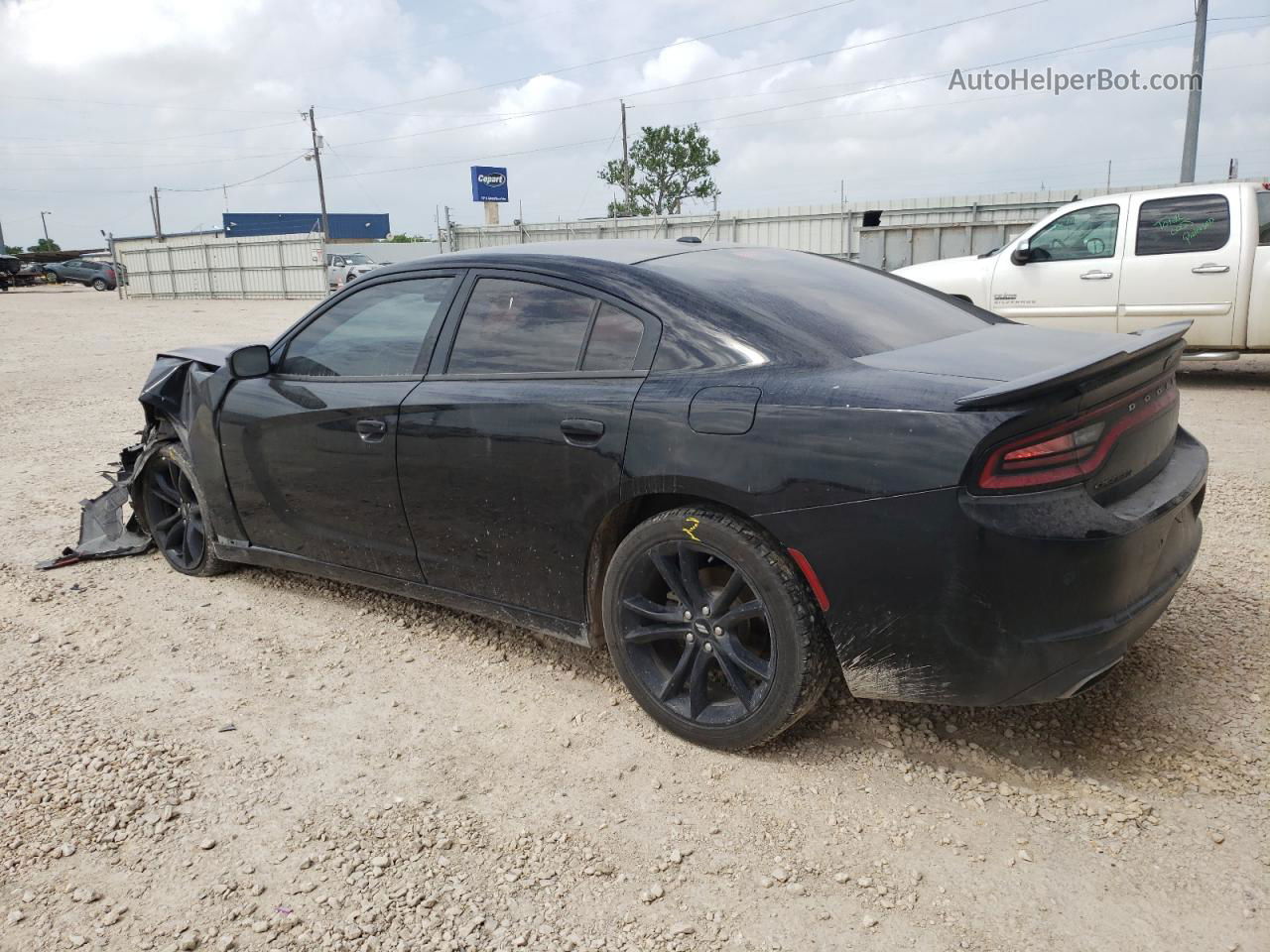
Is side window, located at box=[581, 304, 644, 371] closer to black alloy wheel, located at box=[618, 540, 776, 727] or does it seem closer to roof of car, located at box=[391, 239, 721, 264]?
roof of car, located at box=[391, 239, 721, 264]

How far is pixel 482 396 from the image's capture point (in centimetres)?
317

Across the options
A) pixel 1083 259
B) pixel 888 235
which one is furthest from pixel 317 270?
pixel 1083 259

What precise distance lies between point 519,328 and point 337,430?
2.87 ft

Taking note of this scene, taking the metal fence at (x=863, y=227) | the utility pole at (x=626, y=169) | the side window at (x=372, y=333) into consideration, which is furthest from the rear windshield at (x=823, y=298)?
the utility pole at (x=626, y=169)

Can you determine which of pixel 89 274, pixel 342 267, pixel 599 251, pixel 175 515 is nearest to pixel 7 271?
pixel 89 274

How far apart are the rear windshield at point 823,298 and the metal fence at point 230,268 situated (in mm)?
34063

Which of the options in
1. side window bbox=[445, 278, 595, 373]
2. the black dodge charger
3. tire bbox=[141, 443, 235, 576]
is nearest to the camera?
the black dodge charger

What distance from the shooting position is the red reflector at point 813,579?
2.50 meters

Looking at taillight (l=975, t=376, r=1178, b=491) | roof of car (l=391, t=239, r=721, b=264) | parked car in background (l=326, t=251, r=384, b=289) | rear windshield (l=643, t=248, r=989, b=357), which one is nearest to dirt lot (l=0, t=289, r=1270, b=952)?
taillight (l=975, t=376, r=1178, b=491)

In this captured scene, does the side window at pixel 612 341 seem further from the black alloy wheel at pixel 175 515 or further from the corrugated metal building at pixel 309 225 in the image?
the corrugated metal building at pixel 309 225

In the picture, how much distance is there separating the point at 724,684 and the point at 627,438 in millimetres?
817

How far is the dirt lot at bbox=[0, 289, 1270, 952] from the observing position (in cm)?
217

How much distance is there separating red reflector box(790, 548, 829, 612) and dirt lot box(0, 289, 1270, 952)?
1.83 feet

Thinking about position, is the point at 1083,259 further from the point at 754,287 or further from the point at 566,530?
the point at 566,530
